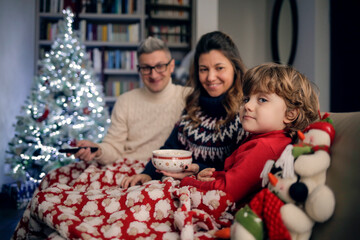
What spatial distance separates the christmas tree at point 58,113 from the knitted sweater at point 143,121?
1.12 meters

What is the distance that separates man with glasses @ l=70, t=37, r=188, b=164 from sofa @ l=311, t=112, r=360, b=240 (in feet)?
3.82

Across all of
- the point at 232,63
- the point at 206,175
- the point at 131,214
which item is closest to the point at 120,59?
the point at 232,63

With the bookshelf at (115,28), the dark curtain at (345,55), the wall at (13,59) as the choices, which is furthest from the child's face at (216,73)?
the bookshelf at (115,28)

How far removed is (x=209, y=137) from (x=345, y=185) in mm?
701

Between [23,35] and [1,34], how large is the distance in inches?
25.2

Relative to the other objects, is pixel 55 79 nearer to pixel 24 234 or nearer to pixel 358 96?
pixel 24 234

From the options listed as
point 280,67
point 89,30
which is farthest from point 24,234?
point 89,30

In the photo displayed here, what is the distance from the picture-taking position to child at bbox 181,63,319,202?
3.00 feet

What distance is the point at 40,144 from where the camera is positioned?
2.83m

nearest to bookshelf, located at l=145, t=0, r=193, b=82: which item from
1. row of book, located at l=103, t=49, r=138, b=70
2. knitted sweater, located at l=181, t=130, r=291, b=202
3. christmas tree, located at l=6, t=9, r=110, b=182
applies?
row of book, located at l=103, t=49, r=138, b=70

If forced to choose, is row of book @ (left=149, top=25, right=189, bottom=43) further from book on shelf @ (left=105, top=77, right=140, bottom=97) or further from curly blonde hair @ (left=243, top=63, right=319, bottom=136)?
curly blonde hair @ (left=243, top=63, right=319, bottom=136)

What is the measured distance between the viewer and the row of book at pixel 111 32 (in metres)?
4.14

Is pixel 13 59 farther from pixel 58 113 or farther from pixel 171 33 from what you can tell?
pixel 171 33

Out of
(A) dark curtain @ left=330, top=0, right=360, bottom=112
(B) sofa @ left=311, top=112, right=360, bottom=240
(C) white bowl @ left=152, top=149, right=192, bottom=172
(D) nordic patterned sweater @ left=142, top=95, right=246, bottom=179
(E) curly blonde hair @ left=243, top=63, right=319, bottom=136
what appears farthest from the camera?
(A) dark curtain @ left=330, top=0, right=360, bottom=112
